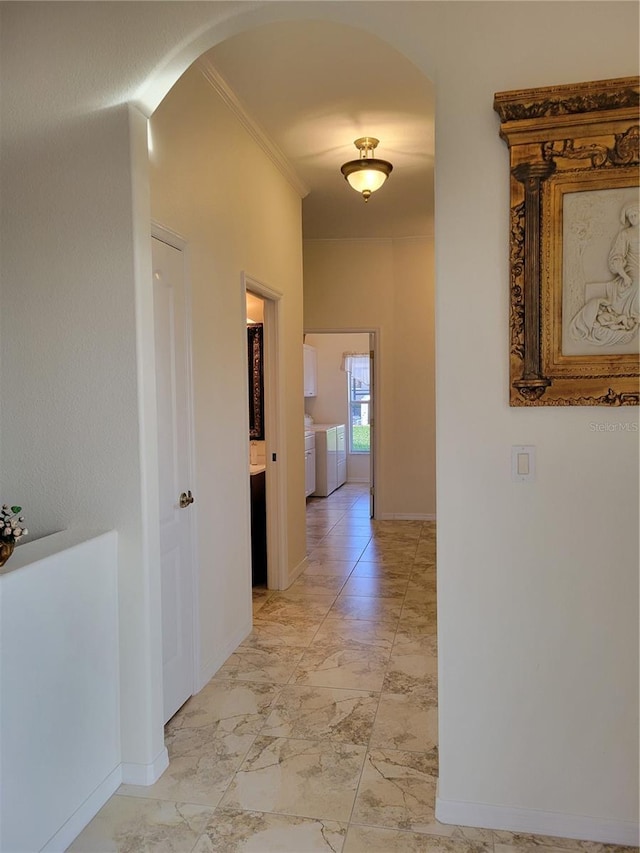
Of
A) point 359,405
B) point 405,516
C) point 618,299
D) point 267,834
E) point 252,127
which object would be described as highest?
point 252,127

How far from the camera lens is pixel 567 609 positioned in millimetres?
1951

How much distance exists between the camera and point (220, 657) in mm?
3252

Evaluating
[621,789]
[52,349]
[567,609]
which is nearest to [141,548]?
[52,349]

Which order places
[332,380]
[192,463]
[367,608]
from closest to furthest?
[192,463], [367,608], [332,380]

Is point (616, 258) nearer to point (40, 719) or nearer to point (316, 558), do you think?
point (40, 719)

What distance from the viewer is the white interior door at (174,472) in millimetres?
2668

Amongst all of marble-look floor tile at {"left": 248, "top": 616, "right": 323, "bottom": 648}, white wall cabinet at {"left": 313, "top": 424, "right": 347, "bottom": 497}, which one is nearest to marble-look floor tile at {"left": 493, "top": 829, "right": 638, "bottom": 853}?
marble-look floor tile at {"left": 248, "top": 616, "right": 323, "bottom": 648}

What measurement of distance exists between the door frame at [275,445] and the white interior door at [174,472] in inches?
58.6

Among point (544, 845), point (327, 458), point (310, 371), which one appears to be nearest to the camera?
point (544, 845)

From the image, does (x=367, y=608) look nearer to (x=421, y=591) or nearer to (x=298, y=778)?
(x=421, y=591)

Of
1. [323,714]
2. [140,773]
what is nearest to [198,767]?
[140,773]

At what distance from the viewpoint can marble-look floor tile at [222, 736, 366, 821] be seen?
2.15 m

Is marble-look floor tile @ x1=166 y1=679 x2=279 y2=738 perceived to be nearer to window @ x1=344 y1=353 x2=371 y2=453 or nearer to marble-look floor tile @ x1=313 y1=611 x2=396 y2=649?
marble-look floor tile @ x1=313 y1=611 x2=396 y2=649

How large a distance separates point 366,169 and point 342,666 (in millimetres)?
2888
